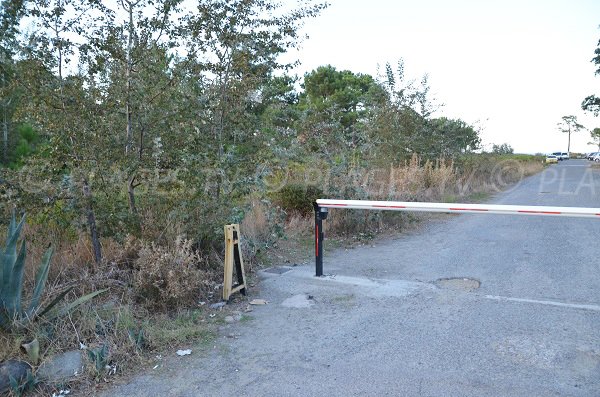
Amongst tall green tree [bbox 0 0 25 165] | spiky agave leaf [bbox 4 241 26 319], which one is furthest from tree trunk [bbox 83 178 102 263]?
tall green tree [bbox 0 0 25 165]

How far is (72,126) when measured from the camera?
543 cm

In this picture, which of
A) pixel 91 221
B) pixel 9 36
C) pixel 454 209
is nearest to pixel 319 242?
pixel 454 209

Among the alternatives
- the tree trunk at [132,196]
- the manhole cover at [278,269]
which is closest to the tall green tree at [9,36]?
the tree trunk at [132,196]

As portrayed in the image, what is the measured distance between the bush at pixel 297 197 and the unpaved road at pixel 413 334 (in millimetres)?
→ 2527

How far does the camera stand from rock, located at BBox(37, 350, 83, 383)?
3727mm

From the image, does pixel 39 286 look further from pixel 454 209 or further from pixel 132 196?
pixel 454 209

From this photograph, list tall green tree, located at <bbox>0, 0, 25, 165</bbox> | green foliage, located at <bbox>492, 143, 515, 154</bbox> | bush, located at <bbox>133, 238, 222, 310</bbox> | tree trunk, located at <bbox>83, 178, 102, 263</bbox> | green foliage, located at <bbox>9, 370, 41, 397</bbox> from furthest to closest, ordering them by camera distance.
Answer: green foliage, located at <bbox>492, 143, 515, 154</bbox> < tree trunk, located at <bbox>83, 178, 102, 263</bbox> < tall green tree, located at <bbox>0, 0, 25, 165</bbox> < bush, located at <bbox>133, 238, 222, 310</bbox> < green foliage, located at <bbox>9, 370, 41, 397</bbox>

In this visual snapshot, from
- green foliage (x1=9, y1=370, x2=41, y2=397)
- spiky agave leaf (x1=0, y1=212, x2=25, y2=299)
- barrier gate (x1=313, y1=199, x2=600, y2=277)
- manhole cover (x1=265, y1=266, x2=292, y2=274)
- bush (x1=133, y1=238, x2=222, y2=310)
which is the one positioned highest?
A: barrier gate (x1=313, y1=199, x2=600, y2=277)

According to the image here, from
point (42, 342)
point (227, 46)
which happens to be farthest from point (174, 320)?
point (227, 46)

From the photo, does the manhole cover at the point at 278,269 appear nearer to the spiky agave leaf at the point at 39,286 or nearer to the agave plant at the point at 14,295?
the agave plant at the point at 14,295

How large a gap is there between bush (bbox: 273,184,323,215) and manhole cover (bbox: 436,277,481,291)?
4112 millimetres

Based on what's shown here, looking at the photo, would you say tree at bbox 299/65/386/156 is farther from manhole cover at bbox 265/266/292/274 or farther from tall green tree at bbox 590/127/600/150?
tall green tree at bbox 590/127/600/150

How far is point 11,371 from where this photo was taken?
3605 mm

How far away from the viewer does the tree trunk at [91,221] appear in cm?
546
